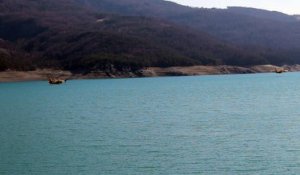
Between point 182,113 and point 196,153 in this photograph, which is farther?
point 182,113

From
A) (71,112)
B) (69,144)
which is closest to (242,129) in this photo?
(69,144)

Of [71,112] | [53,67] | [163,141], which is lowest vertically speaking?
[53,67]

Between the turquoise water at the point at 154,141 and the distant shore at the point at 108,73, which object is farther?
the distant shore at the point at 108,73

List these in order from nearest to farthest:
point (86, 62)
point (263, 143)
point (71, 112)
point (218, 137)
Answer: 1. point (263, 143)
2. point (218, 137)
3. point (71, 112)
4. point (86, 62)

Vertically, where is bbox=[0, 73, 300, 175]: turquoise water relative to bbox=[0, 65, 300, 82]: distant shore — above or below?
above

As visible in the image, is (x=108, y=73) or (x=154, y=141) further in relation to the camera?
(x=108, y=73)

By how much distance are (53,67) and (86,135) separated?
454 ft

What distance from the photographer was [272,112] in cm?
5841

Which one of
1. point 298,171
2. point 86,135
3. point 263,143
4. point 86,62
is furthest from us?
point 86,62

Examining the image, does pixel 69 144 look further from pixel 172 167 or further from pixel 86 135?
pixel 172 167

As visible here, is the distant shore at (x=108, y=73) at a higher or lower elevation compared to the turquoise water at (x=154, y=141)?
lower

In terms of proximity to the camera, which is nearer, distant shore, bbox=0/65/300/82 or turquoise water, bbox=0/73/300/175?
turquoise water, bbox=0/73/300/175

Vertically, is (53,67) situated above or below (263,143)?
below

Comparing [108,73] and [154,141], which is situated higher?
[154,141]
